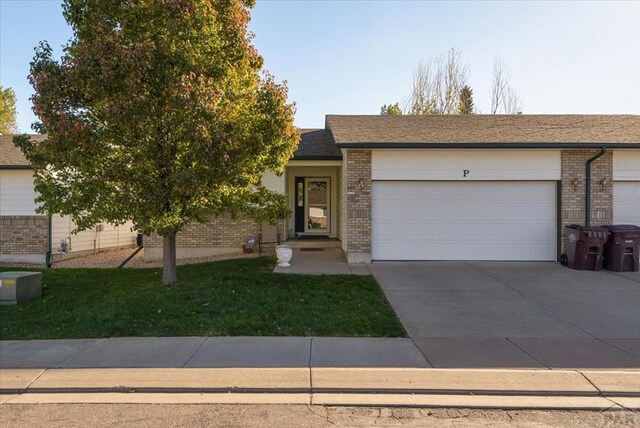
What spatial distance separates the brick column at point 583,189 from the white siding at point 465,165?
0.32 metres

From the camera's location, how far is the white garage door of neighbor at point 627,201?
11664mm

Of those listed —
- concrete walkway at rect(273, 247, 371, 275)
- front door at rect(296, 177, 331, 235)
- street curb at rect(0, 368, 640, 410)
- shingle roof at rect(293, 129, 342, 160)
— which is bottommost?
street curb at rect(0, 368, 640, 410)

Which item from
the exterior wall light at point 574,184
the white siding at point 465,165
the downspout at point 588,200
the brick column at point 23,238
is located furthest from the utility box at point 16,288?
the downspout at point 588,200

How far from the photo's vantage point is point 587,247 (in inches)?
416

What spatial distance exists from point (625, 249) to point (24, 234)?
1761 centimetres

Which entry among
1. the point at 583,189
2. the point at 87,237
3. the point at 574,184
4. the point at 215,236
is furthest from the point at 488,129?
A: the point at 87,237

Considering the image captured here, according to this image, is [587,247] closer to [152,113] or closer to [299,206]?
[299,206]

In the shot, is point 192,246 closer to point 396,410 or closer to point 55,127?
point 55,127

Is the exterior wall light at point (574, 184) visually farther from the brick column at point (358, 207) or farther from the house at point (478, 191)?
the brick column at point (358, 207)

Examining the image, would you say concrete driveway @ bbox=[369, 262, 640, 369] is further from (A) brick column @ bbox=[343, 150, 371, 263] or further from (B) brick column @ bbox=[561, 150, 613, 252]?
(B) brick column @ bbox=[561, 150, 613, 252]

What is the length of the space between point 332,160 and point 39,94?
8082 millimetres

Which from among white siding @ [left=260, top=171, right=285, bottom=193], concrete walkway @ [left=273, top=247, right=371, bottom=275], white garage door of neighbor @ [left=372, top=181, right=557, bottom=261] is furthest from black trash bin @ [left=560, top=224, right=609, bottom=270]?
white siding @ [left=260, top=171, right=285, bottom=193]

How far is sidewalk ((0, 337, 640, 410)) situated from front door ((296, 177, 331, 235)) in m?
10.6

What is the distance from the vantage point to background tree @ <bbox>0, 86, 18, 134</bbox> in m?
32.5
